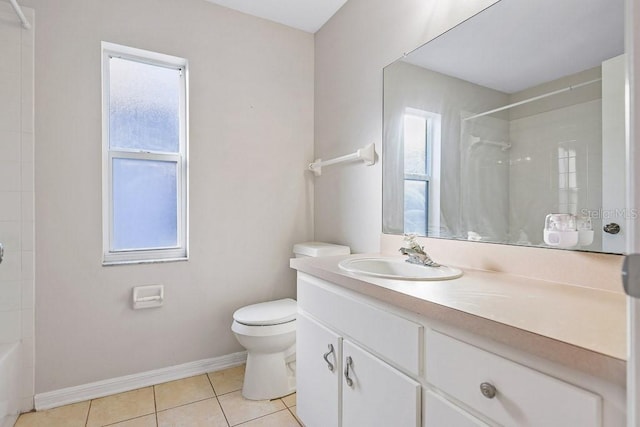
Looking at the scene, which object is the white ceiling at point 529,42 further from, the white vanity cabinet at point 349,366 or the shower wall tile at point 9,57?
the shower wall tile at point 9,57

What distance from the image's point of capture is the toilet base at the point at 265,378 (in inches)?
72.6

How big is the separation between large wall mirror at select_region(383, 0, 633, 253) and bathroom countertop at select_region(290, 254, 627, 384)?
21 centimetres

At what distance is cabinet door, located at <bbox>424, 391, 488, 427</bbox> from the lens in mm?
767

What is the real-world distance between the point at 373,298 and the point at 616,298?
2.18 ft

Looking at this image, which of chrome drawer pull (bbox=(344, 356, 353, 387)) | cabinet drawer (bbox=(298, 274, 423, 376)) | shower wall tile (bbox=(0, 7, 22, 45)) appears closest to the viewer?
cabinet drawer (bbox=(298, 274, 423, 376))

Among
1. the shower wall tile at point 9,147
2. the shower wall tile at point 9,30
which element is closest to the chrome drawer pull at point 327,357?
the shower wall tile at point 9,147

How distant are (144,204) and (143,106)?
632 mm

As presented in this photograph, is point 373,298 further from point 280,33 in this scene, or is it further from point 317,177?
point 280,33

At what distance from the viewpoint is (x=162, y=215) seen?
212cm

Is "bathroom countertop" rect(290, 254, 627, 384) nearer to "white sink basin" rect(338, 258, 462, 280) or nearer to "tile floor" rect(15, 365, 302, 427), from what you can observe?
"white sink basin" rect(338, 258, 462, 280)

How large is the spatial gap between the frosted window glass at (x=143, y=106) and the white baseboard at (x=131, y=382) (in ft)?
4.62

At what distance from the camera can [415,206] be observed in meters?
1.66

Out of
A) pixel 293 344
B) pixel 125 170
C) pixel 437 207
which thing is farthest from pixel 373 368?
pixel 125 170

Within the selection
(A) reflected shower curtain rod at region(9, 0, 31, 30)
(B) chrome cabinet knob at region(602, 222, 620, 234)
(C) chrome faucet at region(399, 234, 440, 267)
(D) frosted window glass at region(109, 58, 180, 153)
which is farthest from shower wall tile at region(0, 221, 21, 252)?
(B) chrome cabinet knob at region(602, 222, 620, 234)
